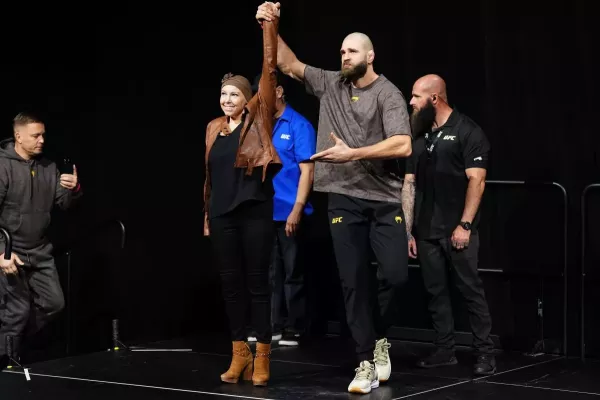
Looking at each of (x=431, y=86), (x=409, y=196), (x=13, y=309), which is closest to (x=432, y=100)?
(x=431, y=86)

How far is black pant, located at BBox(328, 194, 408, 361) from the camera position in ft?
17.0

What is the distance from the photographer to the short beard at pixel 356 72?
5148 millimetres

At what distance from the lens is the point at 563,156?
21.3 feet

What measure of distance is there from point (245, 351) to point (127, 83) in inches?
98.5

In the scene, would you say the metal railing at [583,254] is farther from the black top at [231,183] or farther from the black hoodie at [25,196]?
the black hoodie at [25,196]

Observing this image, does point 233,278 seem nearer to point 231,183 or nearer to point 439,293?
point 231,183

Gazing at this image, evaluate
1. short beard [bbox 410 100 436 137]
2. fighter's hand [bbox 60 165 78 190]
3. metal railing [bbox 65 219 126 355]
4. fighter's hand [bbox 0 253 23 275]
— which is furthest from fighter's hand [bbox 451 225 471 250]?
fighter's hand [bbox 0 253 23 275]

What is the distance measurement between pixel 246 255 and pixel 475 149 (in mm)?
1586

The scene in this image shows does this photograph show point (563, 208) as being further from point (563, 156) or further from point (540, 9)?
point (540, 9)

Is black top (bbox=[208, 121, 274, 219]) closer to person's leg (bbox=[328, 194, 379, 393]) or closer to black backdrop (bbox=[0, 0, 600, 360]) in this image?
person's leg (bbox=[328, 194, 379, 393])

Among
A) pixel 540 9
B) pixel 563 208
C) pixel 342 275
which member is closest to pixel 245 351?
pixel 342 275

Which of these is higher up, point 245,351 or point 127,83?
point 127,83

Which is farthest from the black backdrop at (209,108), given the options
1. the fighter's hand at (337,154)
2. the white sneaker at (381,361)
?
the fighter's hand at (337,154)

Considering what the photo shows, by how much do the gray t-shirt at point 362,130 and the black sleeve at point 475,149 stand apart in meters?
0.82
